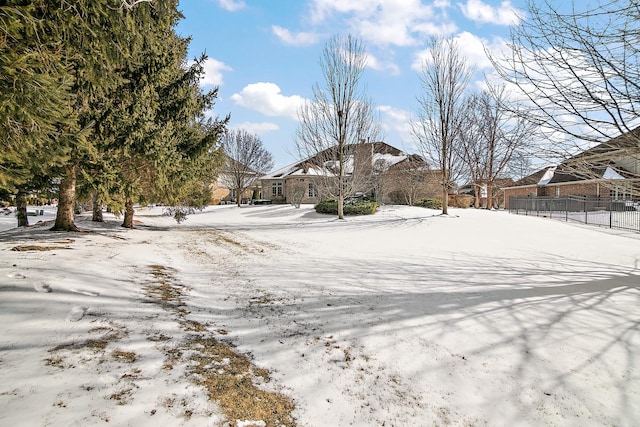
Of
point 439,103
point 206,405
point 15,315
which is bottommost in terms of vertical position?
point 206,405

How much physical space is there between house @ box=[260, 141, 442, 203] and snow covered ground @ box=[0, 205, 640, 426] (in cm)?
1423

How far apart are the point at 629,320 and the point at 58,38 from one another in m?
8.28

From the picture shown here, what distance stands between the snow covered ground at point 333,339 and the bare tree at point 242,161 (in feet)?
107

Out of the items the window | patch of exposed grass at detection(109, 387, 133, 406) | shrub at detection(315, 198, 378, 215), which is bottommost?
patch of exposed grass at detection(109, 387, 133, 406)

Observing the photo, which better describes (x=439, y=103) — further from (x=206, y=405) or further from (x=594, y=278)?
(x=206, y=405)

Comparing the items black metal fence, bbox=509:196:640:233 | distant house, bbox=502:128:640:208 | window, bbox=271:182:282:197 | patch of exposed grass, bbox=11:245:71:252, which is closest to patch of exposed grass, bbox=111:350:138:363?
patch of exposed grass, bbox=11:245:71:252

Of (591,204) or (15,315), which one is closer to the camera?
(15,315)

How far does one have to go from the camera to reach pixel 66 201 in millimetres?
10195

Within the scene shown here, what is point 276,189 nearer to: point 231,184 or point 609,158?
point 231,184

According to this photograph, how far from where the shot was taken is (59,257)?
6.00 meters

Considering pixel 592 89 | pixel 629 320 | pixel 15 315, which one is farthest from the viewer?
pixel 592 89

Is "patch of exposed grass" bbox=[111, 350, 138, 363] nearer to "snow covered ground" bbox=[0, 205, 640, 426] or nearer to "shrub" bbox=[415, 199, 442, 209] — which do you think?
"snow covered ground" bbox=[0, 205, 640, 426]

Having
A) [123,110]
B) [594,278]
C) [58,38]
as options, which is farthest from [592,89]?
[123,110]

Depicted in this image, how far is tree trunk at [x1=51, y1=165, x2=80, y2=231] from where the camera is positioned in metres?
9.61
